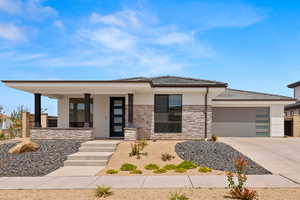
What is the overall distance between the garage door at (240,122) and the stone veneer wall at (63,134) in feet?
39.2

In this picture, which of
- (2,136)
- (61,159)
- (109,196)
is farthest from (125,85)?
(2,136)

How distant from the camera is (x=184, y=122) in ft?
55.6

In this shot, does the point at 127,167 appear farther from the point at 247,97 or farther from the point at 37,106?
the point at 247,97

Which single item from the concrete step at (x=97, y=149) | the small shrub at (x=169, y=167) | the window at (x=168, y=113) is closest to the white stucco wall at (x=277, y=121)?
the window at (x=168, y=113)

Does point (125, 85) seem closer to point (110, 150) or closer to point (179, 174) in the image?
point (110, 150)

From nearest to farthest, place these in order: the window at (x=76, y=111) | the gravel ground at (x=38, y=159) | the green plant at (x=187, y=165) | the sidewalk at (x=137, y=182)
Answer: the sidewalk at (x=137, y=182), the green plant at (x=187, y=165), the gravel ground at (x=38, y=159), the window at (x=76, y=111)

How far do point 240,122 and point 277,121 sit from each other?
121 inches

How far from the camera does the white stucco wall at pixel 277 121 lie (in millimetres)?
21766

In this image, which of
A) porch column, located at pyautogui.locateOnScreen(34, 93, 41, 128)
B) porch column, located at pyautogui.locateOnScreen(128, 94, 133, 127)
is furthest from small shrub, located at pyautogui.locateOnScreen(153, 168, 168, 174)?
porch column, located at pyautogui.locateOnScreen(34, 93, 41, 128)

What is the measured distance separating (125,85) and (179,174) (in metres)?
7.27

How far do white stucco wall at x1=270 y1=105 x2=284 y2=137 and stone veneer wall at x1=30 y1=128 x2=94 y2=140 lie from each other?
1563 centimetres

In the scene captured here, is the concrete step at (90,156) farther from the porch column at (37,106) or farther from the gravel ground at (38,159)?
the porch column at (37,106)

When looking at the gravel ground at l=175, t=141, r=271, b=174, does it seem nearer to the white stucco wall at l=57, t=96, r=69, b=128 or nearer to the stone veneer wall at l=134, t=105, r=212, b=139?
the stone veneer wall at l=134, t=105, r=212, b=139

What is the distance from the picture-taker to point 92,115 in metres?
17.8
